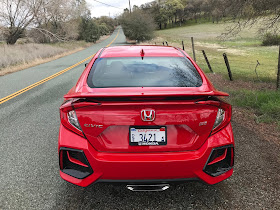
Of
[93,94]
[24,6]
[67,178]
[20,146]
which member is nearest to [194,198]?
[67,178]

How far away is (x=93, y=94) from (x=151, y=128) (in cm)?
61

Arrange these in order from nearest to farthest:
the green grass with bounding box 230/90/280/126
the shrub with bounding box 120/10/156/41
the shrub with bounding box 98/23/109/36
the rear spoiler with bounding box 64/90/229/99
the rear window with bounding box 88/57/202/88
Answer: the rear spoiler with bounding box 64/90/229/99
the rear window with bounding box 88/57/202/88
the green grass with bounding box 230/90/280/126
the shrub with bounding box 120/10/156/41
the shrub with bounding box 98/23/109/36

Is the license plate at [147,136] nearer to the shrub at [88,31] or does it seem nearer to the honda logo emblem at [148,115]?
the honda logo emblem at [148,115]

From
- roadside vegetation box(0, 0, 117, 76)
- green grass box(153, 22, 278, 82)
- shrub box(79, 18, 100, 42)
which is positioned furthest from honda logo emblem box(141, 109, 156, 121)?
shrub box(79, 18, 100, 42)

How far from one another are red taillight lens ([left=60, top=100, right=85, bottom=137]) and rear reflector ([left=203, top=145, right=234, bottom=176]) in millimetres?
1249

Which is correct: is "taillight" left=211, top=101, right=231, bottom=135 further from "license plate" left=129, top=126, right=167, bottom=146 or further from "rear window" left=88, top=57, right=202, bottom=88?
"license plate" left=129, top=126, right=167, bottom=146

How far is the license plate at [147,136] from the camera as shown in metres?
2.17

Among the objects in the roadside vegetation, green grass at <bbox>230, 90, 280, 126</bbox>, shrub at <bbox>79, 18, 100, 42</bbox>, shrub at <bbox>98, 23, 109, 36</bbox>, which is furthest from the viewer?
shrub at <bbox>98, 23, 109, 36</bbox>

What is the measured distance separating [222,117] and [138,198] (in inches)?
50.9

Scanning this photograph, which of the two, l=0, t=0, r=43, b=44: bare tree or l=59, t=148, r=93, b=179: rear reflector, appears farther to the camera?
l=0, t=0, r=43, b=44: bare tree

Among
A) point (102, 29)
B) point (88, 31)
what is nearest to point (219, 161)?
point (88, 31)

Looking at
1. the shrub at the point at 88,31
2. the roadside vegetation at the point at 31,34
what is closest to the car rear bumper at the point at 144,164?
the roadside vegetation at the point at 31,34

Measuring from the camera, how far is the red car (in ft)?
7.02

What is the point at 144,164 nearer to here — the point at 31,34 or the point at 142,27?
the point at 31,34
